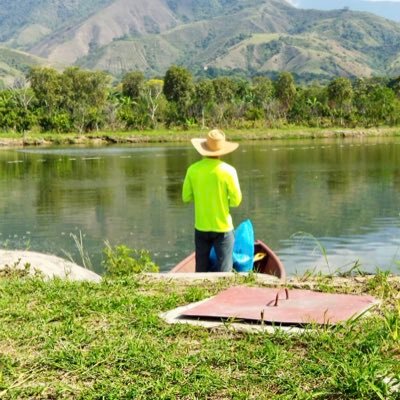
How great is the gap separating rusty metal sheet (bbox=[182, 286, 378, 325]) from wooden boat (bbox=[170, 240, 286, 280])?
2.95 meters

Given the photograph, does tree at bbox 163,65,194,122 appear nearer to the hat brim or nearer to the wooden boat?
the wooden boat

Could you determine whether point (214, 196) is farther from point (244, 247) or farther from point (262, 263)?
point (262, 263)

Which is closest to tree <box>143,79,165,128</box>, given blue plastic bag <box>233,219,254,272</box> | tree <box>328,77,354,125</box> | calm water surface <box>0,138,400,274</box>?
tree <box>328,77,354,125</box>

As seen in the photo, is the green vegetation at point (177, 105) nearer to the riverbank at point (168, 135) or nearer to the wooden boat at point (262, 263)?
the riverbank at point (168, 135)

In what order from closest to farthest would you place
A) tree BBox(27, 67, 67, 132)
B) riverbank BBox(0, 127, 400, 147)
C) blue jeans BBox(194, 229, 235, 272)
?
blue jeans BBox(194, 229, 235, 272), riverbank BBox(0, 127, 400, 147), tree BBox(27, 67, 67, 132)

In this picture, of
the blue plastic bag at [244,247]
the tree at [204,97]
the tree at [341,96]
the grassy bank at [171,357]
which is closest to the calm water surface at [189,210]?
the blue plastic bag at [244,247]

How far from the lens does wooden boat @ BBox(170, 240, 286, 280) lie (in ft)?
25.8

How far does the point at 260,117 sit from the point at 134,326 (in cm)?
7192

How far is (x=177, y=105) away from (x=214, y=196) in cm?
6945

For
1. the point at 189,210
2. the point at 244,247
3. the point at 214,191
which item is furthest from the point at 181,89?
the point at 214,191

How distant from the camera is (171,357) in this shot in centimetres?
327

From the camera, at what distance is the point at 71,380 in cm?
308

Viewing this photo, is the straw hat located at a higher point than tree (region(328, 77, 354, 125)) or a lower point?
lower

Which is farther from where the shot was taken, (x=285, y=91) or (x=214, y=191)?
(x=285, y=91)
